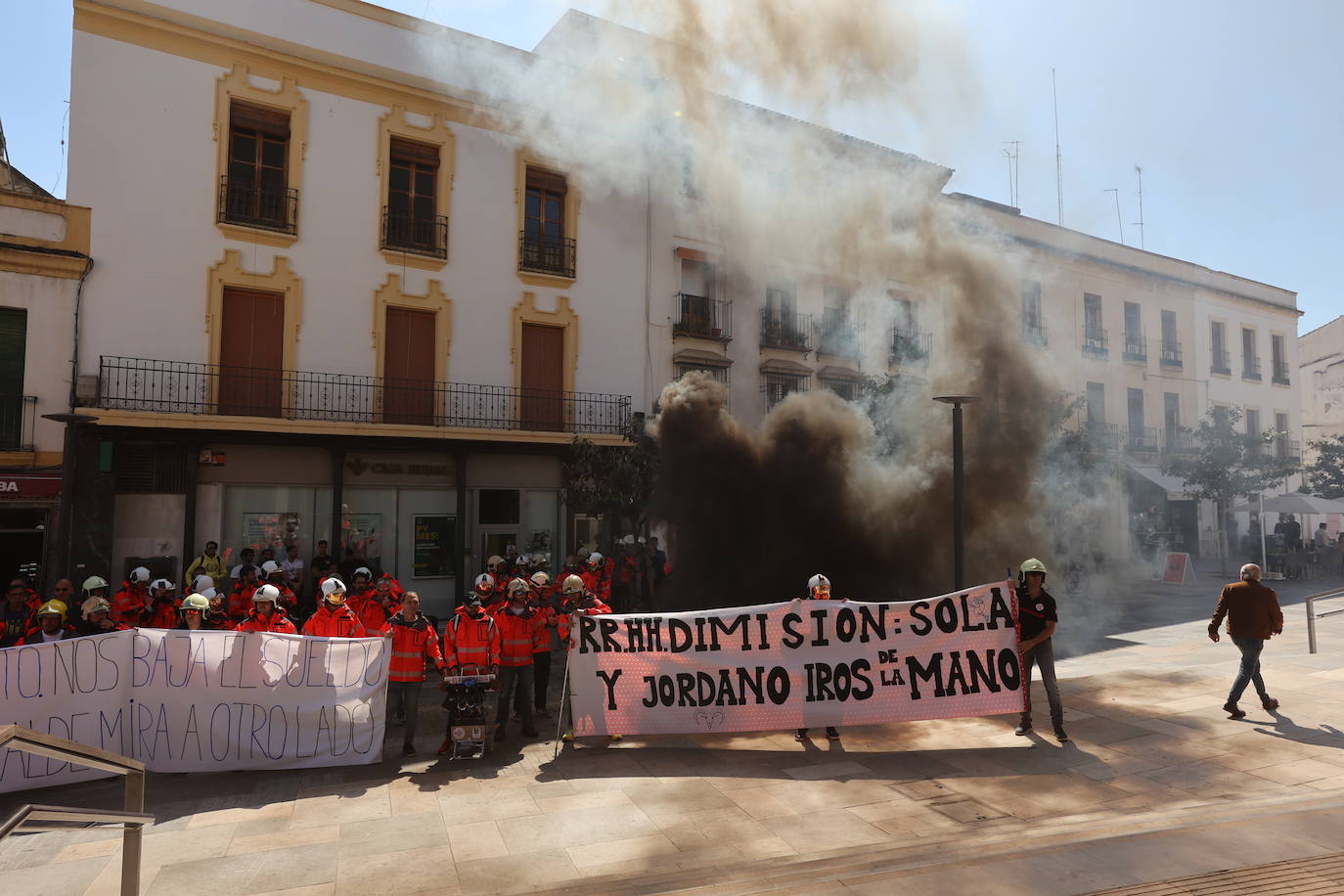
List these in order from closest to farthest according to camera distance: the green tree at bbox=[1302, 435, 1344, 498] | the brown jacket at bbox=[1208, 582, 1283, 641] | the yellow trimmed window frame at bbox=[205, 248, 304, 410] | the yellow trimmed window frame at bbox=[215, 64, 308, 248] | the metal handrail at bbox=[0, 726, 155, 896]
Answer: the metal handrail at bbox=[0, 726, 155, 896] → the brown jacket at bbox=[1208, 582, 1283, 641] → the yellow trimmed window frame at bbox=[205, 248, 304, 410] → the yellow trimmed window frame at bbox=[215, 64, 308, 248] → the green tree at bbox=[1302, 435, 1344, 498]

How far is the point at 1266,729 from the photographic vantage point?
7.07 metres

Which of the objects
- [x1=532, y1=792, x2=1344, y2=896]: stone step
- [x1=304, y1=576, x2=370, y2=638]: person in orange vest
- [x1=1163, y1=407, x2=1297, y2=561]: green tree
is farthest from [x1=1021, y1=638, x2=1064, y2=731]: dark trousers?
[x1=1163, y1=407, x2=1297, y2=561]: green tree

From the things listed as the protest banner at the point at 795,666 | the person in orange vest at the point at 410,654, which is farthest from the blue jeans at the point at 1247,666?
the person in orange vest at the point at 410,654

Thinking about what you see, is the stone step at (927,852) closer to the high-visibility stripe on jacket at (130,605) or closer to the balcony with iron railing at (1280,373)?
the high-visibility stripe on jacket at (130,605)

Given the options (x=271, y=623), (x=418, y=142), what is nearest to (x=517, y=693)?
(x=271, y=623)

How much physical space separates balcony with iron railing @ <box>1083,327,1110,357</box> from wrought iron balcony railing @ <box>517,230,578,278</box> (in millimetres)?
17310

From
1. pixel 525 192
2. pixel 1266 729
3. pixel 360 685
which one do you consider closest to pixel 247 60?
pixel 525 192

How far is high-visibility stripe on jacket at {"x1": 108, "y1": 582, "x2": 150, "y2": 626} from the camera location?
26.8 ft

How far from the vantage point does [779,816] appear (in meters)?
5.30

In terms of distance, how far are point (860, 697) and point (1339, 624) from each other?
11.3 metres

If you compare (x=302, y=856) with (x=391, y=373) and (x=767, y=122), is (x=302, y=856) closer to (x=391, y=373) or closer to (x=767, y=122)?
(x=391, y=373)

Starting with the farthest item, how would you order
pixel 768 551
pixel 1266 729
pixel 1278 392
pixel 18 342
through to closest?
pixel 1278 392 < pixel 768 551 < pixel 18 342 < pixel 1266 729

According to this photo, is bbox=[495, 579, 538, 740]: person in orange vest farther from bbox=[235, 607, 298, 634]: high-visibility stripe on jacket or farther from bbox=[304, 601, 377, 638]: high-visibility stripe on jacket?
bbox=[235, 607, 298, 634]: high-visibility stripe on jacket

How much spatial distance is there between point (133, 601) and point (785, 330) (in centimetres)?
1413
